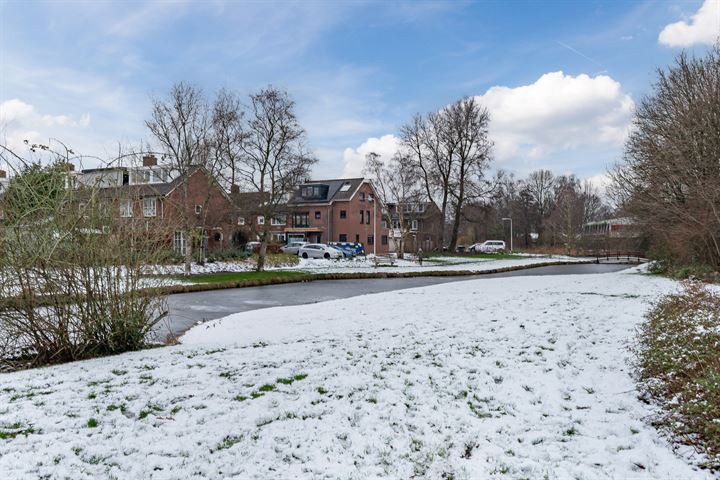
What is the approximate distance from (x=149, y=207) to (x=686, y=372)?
8.10 m

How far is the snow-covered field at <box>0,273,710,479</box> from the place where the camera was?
363 cm

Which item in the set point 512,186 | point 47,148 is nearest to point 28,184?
point 47,148

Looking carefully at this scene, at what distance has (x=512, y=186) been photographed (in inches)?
2931

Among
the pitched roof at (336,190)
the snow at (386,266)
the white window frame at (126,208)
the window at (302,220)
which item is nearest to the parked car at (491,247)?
the pitched roof at (336,190)

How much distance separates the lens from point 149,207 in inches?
327

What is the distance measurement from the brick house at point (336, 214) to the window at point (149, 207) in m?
42.9

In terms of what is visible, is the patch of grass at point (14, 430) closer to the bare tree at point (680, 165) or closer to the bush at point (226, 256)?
the bare tree at point (680, 165)

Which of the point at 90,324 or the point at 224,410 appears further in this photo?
the point at 90,324

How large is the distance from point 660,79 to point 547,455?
21.4 m

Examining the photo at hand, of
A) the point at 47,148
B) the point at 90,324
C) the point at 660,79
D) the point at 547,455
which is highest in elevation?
the point at 660,79

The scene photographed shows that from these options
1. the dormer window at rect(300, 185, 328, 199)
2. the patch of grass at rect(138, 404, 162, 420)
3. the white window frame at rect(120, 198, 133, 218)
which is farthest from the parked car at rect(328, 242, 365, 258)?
the patch of grass at rect(138, 404, 162, 420)

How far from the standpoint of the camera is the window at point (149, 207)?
26.2 ft

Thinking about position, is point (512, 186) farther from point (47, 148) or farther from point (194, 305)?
point (47, 148)

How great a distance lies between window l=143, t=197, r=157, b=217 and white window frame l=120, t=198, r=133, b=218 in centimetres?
29
